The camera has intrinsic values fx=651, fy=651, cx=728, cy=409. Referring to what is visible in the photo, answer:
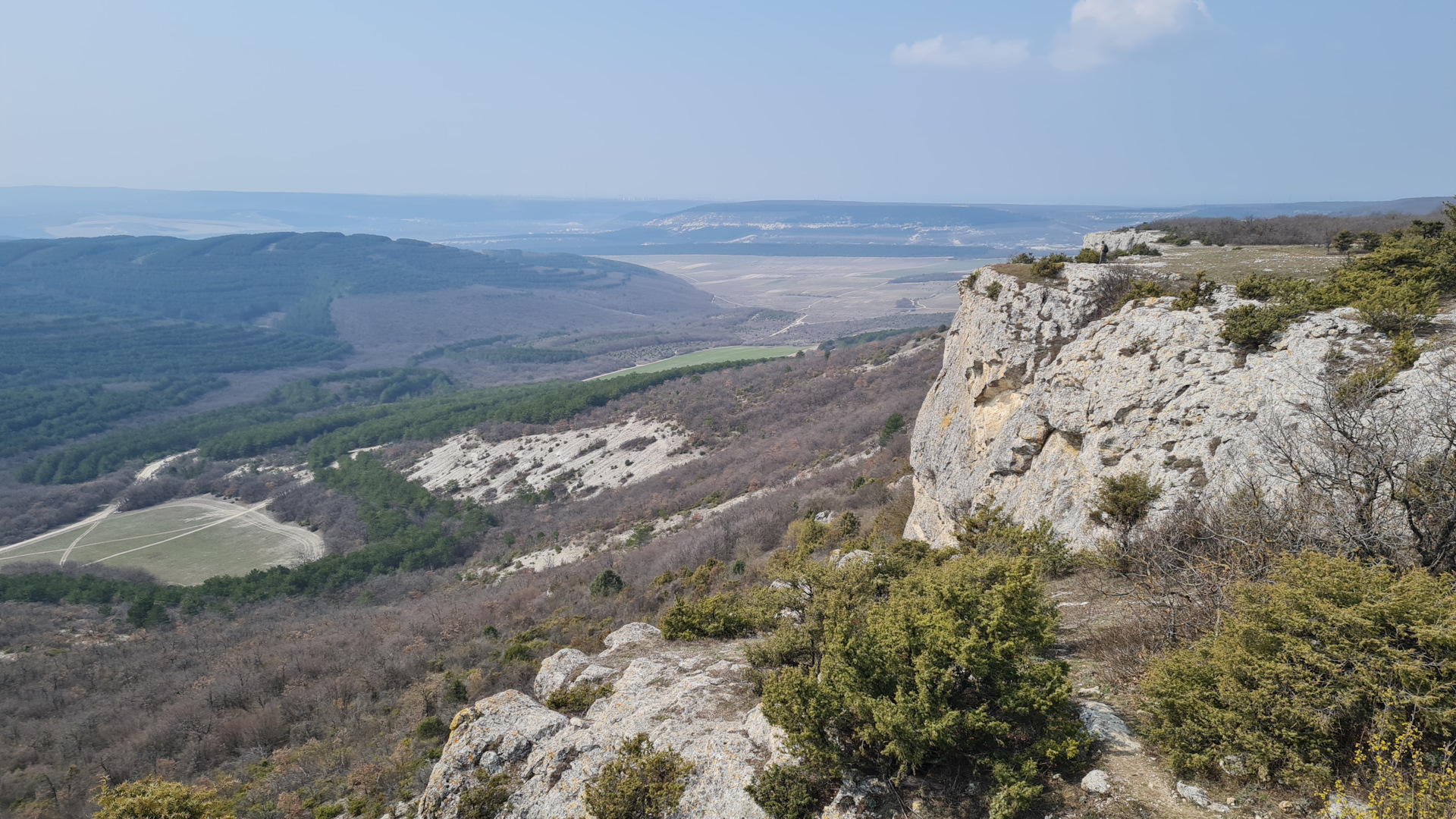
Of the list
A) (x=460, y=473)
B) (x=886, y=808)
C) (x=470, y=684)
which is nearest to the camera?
(x=886, y=808)

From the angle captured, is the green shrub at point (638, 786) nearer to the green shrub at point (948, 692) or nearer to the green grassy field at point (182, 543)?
the green shrub at point (948, 692)

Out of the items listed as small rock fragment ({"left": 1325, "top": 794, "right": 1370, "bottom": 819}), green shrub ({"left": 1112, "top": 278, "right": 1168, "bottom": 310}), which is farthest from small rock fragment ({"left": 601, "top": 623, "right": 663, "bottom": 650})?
green shrub ({"left": 1112, "top": 278, "right": 1168, "bottom": 310})

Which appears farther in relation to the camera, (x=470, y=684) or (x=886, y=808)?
(x=470, y=684)

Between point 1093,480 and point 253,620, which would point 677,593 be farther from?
point 253,620

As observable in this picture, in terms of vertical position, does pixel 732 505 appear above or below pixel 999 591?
below

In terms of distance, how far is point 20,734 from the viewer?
22062 millimetres

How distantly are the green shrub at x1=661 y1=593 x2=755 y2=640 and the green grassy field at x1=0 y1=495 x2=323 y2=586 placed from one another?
50.8 meters

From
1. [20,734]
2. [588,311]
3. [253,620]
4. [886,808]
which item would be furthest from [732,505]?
[588,311]

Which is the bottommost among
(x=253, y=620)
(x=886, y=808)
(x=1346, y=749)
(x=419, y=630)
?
(x=253, y=620)

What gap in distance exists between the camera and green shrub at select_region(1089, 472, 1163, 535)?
12.1 metres

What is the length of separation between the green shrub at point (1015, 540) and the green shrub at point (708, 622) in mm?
5409

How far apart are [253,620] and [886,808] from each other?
42.9 meters

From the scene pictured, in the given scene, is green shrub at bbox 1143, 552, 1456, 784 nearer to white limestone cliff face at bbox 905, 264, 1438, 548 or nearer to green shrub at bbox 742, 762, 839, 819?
green shrub at bbox 742, 762, 839, 819

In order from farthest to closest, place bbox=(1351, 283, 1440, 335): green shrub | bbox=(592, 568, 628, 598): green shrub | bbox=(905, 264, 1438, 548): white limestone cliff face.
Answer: bbox=(592, 568, 628, 598): green shrub, bbox=(905, 264, 1438, 548): white limestone cliff face, bbox=(1351, 283, 1440, 335): green shrub
